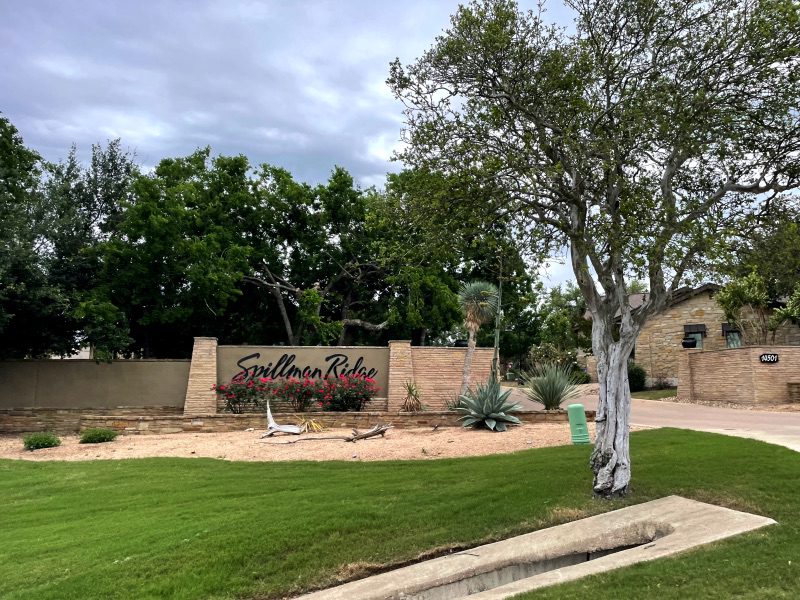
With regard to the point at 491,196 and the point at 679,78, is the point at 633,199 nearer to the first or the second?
the point at 491,196

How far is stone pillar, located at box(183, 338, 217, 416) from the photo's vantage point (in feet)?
58.6

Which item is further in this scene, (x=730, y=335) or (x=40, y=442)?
(x=730, y=335)

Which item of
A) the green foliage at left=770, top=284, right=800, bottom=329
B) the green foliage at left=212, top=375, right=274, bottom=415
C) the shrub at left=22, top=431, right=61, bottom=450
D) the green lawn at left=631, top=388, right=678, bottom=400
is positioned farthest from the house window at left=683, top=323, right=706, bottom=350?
the shrub at left=22, top=431, right=61, bottom=450

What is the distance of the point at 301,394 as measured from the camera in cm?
1770

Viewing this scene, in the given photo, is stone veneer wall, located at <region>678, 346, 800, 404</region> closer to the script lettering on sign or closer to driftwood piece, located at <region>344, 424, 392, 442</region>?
the script lettering on sign

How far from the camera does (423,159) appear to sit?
828 centimetres

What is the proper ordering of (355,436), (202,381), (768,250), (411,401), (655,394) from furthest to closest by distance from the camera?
(655,394), (411,401), (202,381), (355,436), (768,250)

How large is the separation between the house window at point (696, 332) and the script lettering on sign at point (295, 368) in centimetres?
1930

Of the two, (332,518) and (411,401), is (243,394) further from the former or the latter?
(332,518)

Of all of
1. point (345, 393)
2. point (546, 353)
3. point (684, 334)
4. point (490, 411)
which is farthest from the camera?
point (546, 353)

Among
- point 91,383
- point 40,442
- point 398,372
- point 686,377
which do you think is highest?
point 398,372

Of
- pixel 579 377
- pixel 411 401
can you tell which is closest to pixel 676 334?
pixel 579 377

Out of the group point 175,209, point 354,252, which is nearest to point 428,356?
Result: point 354,252

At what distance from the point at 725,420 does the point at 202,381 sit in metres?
14.7
